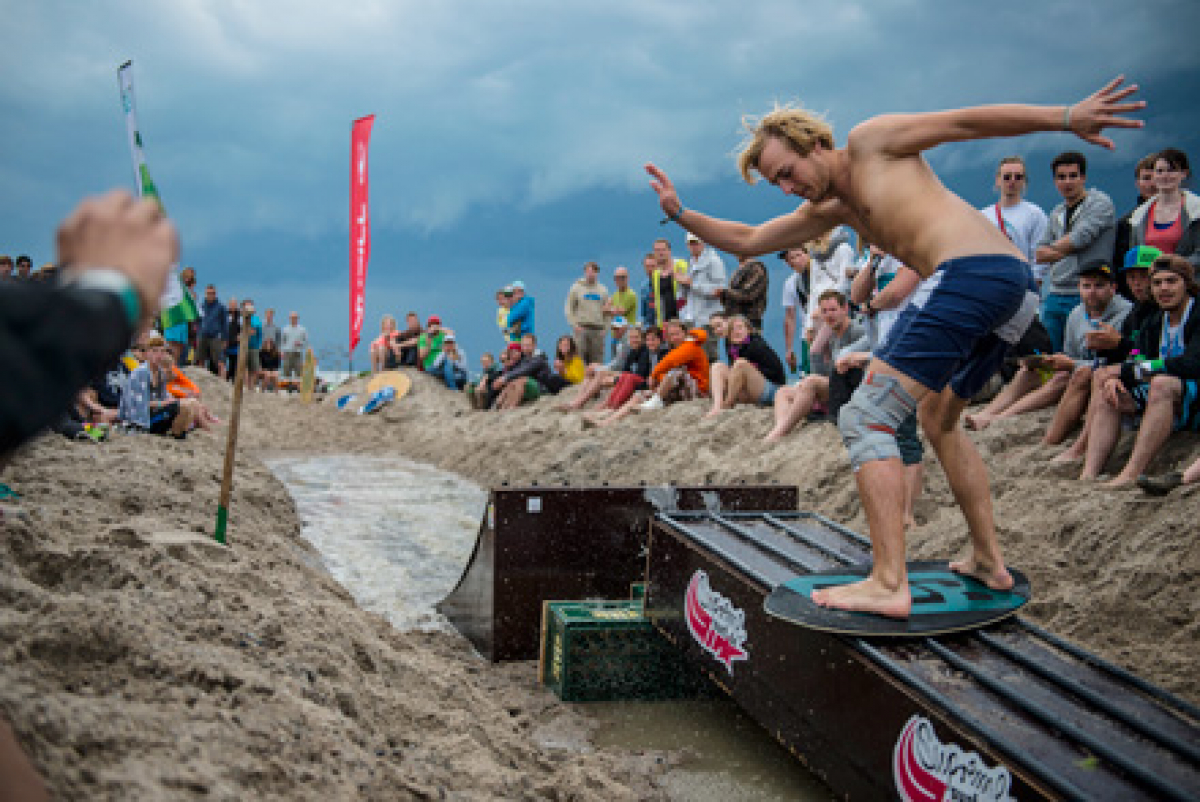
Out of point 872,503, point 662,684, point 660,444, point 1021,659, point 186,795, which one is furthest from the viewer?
point 660,444

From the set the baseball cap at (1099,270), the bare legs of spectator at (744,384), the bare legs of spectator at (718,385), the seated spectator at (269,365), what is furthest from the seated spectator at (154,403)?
the seated spectator at (269,365)

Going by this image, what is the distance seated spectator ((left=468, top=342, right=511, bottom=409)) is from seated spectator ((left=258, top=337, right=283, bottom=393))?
7356 mm

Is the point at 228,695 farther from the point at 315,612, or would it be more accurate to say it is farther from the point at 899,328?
the point at 899,328

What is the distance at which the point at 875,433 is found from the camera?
12.0 ft

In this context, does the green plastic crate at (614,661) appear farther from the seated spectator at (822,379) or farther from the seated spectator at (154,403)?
the seated spectator at (154,403)

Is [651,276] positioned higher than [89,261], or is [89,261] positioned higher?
[651,276]

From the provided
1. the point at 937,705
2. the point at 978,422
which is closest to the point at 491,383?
the point at 978,422

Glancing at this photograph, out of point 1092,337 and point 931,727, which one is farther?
point 1092,337

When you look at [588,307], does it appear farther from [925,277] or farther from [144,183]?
[925,277]

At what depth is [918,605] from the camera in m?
3.73

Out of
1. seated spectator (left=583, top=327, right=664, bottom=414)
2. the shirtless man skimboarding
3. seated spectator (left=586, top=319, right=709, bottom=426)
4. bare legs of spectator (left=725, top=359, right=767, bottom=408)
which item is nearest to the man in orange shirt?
seated spectator (left=586, top=319, right=709, bottom=426)

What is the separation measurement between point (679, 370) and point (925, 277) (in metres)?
8.42

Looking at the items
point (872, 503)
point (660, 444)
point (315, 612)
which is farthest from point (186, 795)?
point (660, 444)

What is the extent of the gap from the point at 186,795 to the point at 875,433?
2639 millimetres
